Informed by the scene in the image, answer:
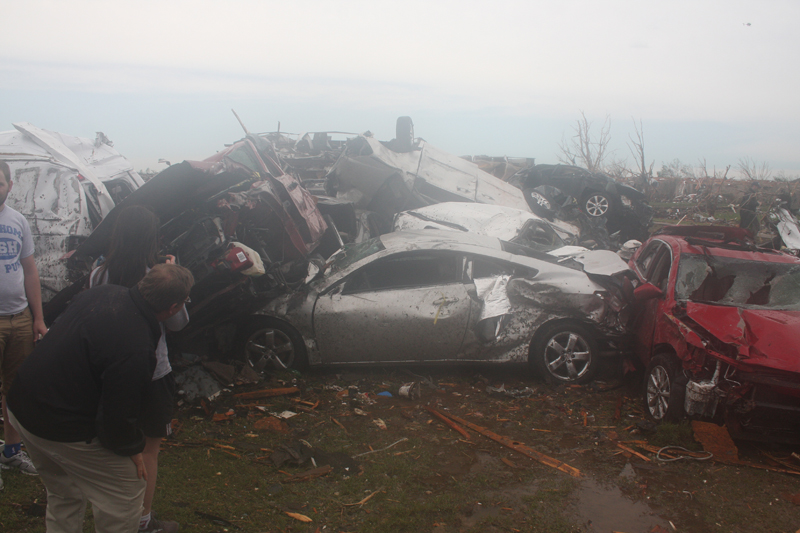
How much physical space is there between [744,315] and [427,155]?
789 cm

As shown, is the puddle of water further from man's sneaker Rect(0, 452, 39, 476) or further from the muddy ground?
man's sneaker Rect(0, 452, 39, 476)

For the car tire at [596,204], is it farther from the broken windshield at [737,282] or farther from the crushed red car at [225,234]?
the crushed red car at [225,234]

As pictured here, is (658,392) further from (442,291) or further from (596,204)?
(596,204)

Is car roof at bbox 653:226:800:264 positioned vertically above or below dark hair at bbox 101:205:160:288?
above

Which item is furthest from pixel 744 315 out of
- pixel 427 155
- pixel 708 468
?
pixel 427 155

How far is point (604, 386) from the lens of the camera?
493cm

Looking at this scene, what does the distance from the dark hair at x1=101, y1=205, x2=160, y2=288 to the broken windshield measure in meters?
4.06

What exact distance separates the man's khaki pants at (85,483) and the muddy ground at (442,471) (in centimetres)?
72

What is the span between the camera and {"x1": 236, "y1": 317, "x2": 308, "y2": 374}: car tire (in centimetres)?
505

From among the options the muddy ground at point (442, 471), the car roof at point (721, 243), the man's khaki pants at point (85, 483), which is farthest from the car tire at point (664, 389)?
the man's khaki pants at point (85, 483)

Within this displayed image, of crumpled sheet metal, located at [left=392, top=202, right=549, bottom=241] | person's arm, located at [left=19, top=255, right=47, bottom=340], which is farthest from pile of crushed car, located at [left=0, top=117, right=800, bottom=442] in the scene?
crumpled sheet metal, located at [left=392, top=202, right=549, bottom=241]

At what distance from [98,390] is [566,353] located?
12.8 ft

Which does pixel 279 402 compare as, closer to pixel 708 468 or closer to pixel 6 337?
pixel 6 337

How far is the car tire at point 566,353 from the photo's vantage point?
4820 millimetres
